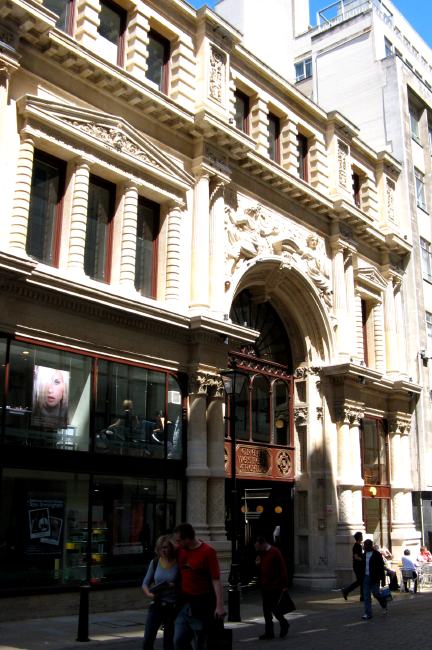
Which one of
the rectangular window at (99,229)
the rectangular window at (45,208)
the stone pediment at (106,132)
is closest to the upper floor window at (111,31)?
the stone pediment at (106,132)

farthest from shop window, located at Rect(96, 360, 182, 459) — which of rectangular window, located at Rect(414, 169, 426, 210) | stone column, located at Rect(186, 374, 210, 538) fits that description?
rectangular window, located at Rect(414, 169, 426, 210)

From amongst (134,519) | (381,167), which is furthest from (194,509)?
(381,167)

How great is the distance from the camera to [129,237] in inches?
693

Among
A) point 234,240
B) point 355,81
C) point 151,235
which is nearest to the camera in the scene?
point 151,235

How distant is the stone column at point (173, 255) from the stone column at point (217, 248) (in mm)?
1082

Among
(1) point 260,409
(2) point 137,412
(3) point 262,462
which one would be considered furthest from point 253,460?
(2) point 137,412

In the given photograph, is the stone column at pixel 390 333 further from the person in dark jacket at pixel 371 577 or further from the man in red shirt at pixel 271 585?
the man in red shirt at pixel 271 585

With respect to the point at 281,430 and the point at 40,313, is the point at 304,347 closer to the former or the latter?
the point at 281,430

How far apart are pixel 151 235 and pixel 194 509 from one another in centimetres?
722

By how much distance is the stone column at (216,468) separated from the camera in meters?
17.7

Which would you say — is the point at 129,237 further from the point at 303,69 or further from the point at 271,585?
the point at 303,69

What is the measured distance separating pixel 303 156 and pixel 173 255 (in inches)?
372

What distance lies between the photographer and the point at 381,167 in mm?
29578

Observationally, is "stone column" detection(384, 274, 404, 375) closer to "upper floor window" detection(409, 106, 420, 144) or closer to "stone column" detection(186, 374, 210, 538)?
"upper floor window" detection(409, 106, 420, 144)
